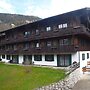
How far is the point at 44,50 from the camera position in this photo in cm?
4022

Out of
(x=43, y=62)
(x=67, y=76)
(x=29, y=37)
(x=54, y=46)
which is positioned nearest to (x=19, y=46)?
(x=29, y=37)

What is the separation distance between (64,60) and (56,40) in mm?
3885

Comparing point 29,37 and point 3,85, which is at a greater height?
point 29,37

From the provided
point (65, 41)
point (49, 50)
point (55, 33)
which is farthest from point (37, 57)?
point (65, 41)

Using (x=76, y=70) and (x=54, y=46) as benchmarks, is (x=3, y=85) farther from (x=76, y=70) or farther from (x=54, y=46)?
(x=54, y=46)

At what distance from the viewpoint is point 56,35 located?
37.4m

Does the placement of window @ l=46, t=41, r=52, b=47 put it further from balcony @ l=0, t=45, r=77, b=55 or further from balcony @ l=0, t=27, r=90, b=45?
balcony @ l=0, t=27, r=90, b=45

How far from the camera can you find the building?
35.1m

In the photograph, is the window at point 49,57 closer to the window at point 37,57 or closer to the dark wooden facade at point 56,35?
the dark wooden facade at point 56,35

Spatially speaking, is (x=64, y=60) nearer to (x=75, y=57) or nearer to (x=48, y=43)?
(x=75, y=57)

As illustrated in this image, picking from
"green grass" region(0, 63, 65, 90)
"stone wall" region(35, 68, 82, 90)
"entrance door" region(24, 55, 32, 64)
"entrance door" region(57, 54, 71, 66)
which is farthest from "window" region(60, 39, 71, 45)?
"entrance door" region(24, 55, 32, 64)

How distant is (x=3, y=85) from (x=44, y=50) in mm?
14956

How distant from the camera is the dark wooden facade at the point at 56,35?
35.0 meters

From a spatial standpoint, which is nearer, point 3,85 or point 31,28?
point 3,85
